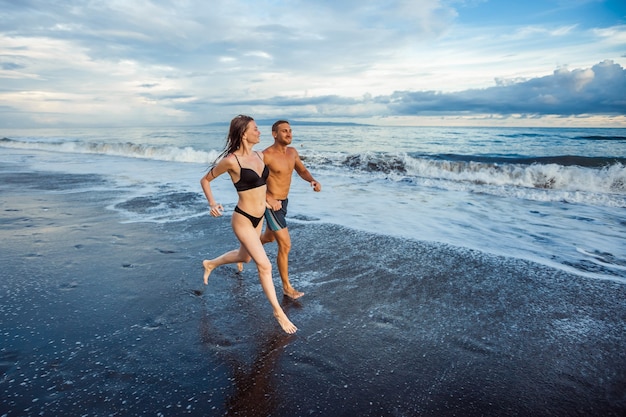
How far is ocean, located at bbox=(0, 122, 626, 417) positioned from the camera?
2.95 metres

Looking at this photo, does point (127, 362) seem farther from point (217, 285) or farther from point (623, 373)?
point (623, 373)

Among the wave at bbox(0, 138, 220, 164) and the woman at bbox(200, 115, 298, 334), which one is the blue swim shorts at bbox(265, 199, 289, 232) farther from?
the wave at bbox(0, 138, 220, 164)

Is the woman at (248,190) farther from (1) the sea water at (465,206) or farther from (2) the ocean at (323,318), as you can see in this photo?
(1) the sea water at (465,206)

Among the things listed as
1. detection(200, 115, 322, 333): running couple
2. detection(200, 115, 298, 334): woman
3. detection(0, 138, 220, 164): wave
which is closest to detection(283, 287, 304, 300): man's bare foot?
detection(200, 115, 322, 333): running couple

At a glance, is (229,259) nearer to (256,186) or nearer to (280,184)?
(280,184)

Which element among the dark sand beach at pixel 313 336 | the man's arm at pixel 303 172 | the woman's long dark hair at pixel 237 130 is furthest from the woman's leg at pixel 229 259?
the woman's long dark hair at pixel 237 130

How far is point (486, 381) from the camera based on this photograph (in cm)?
316

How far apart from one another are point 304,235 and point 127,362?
14.3 ft

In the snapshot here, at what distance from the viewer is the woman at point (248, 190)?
12.8ft

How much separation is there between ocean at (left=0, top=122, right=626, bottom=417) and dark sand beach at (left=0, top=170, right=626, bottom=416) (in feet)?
0.06

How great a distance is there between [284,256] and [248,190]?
1.03 m

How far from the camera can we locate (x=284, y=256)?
466 centimetres

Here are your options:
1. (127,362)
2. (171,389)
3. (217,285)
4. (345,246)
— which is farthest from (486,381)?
(345,246)

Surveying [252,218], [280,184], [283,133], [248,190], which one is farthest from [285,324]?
[283,133]
